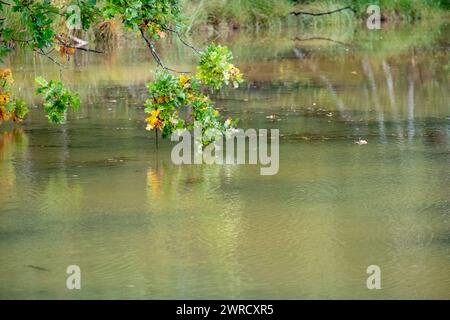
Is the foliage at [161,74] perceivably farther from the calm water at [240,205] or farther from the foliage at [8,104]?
the foliage at [8,104]

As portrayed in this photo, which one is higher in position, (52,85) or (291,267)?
(52,85)

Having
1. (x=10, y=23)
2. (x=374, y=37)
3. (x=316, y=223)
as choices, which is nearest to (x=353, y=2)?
(x=374, y=37)

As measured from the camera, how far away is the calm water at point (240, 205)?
209 inches

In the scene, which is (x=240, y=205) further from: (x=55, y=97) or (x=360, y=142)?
(x=360, y=142)

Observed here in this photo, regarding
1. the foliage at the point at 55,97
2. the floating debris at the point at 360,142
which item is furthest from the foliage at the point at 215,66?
the floating debris at the point at 360,142

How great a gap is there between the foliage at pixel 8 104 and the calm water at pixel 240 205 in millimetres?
177

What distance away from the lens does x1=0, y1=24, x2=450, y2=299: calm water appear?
17.4 ft

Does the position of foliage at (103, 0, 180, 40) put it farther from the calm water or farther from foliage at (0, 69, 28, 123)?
foliage at (0, 69, 28, 123)

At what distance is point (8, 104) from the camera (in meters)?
9.81

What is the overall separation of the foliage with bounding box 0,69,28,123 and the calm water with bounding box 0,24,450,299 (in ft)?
0.58

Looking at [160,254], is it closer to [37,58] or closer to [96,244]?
[96,244]

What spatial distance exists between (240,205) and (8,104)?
3691 millimetres
